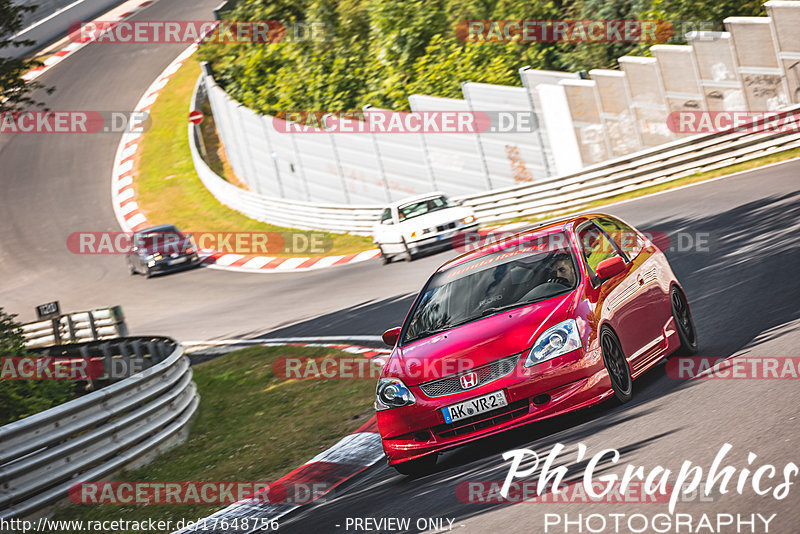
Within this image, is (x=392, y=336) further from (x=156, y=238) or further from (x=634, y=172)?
(x=156, y=238)

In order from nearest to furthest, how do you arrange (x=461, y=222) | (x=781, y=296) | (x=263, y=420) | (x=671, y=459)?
(x=671, y=459), (x=781, y=296), (x=263, y=420), (x=461, y=222)

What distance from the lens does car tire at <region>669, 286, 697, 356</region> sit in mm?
8719

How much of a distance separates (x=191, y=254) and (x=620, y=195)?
13.6m

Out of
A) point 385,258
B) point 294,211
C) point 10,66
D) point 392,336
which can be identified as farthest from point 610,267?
point 294,211

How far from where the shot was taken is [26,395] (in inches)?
433

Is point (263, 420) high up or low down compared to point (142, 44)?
down

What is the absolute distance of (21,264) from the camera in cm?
3544

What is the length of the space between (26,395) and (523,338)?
20.9ft

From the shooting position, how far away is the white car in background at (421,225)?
72.7ft

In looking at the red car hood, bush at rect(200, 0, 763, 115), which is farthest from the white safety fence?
the red car hood

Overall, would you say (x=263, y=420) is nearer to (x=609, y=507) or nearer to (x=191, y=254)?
(x=609, y=507)

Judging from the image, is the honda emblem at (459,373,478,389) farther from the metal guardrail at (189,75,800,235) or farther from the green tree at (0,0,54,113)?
the metal guardrail at (189,75,800,235)

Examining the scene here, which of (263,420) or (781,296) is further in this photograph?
(263,420)

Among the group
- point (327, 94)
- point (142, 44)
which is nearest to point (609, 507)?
point (327, 94)
